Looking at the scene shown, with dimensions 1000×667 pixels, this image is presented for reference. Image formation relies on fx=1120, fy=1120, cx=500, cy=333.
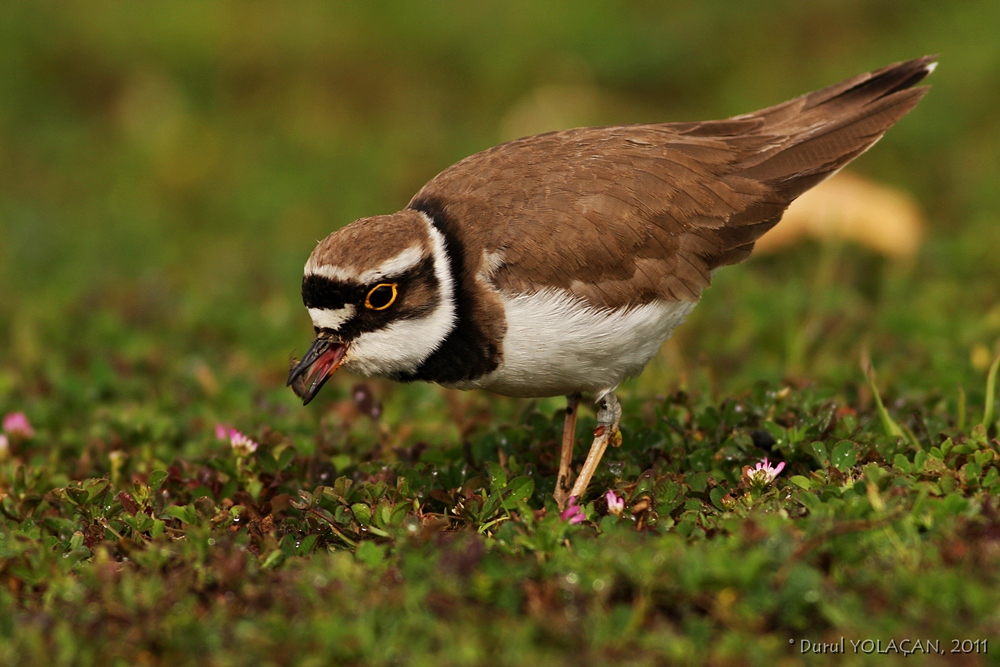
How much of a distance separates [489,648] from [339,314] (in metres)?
1.95

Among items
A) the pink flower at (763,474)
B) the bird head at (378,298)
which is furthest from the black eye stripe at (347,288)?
the pink flower at (763,474)

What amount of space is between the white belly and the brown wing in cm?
8

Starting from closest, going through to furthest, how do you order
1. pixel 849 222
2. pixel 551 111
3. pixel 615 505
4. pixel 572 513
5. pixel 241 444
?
pixel 572 513, pixel 615 505, pixel 241 444, pixel 849 222, pixel 551 111

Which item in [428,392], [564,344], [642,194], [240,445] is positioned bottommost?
[428,392]

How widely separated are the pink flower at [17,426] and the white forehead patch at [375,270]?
2435 millimetres

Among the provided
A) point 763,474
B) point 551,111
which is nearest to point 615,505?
point 763,474

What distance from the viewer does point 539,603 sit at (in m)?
3.89

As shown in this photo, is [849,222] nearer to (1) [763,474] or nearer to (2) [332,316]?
(1) [763,474]

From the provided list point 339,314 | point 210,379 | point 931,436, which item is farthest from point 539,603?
point 210,379

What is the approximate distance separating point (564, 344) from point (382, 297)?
0.86 meters

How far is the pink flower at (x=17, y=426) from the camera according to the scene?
21.0 feet

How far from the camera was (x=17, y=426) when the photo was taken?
253 inches

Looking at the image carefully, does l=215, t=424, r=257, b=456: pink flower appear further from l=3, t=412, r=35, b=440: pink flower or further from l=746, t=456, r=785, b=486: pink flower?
l=746, t=456, r=785, b=486: pink flower

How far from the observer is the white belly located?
5102 mm
